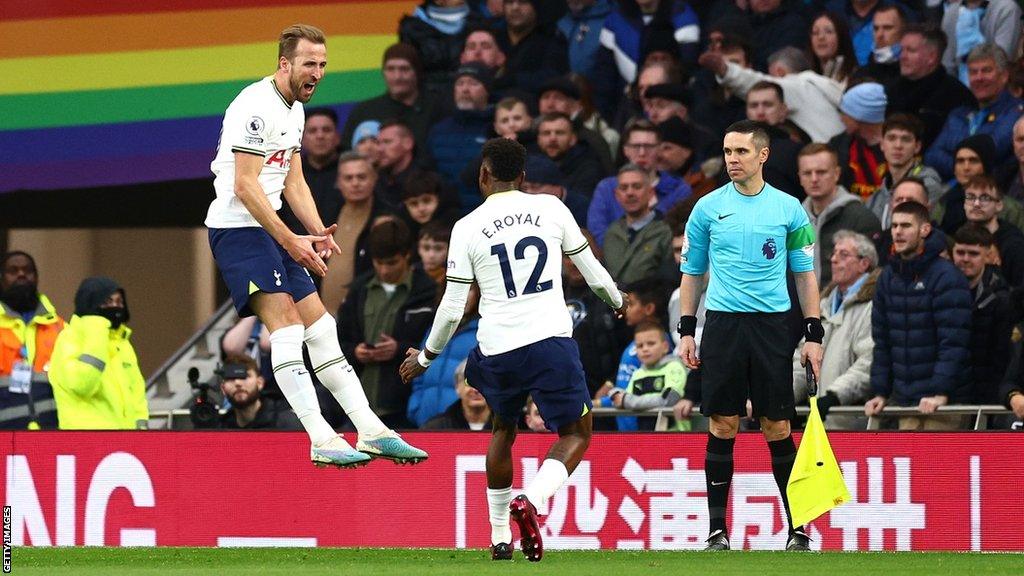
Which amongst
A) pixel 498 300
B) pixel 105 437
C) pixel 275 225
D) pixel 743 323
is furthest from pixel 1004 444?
pixel 105 437

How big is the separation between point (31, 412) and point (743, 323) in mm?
6241

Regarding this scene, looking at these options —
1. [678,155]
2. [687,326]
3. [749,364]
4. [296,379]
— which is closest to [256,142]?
[296,379]

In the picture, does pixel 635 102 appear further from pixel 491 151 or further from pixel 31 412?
pixel 491 151

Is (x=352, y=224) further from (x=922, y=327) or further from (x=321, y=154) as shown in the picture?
(x=922, y=327)

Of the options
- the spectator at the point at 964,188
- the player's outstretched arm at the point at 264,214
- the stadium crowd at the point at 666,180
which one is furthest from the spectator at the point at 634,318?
the player's outstretched arm at the point at 264,214

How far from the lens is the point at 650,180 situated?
48.3 feet

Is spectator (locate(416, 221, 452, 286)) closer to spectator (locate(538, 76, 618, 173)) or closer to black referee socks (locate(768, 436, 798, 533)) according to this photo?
spectator (locate(538, 76, 618, 173))

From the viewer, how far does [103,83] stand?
1797 centimetres

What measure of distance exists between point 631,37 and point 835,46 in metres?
2.08

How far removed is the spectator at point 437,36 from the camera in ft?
56.5

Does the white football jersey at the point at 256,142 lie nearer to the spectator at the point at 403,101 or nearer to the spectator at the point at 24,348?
the spectator at the point at 24,348

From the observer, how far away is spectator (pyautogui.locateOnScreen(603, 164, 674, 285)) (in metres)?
14.3

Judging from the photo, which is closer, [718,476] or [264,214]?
[264,214]

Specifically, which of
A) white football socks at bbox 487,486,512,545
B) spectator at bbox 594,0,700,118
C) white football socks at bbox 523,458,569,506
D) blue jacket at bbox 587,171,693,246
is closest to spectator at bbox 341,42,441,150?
spectator at bbox 594,0,700,118
